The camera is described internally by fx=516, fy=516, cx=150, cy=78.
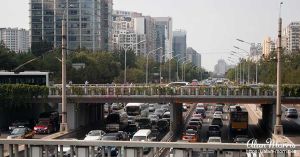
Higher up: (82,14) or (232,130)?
(82,14)

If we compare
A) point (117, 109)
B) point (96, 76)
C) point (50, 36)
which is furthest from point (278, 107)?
point (50, 36)

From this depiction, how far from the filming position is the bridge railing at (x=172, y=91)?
48.6 metres

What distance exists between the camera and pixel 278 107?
40219 millimetres

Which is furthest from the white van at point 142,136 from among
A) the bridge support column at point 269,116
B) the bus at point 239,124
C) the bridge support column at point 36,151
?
the bridge support column at point 36,151

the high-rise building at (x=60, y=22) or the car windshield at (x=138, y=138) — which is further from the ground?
the high-rise building at (x=60, y=22)

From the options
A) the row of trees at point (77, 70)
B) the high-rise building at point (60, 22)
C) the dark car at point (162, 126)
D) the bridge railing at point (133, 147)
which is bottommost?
the dark car at point (162, 126)

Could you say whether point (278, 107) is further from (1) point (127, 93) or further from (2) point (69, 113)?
(2) point (69, 113)

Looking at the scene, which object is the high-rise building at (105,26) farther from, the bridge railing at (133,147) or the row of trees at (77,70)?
the bridge railing at (133,147)

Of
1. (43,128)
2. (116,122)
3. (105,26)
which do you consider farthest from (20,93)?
(105,26)

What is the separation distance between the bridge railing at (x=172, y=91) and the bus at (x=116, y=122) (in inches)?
131

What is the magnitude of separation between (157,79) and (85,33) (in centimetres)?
3811

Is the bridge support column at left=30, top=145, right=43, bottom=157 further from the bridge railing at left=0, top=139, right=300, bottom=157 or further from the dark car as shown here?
the dark car

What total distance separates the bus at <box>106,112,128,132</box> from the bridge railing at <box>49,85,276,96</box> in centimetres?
332

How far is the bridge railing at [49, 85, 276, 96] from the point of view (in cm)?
4862
